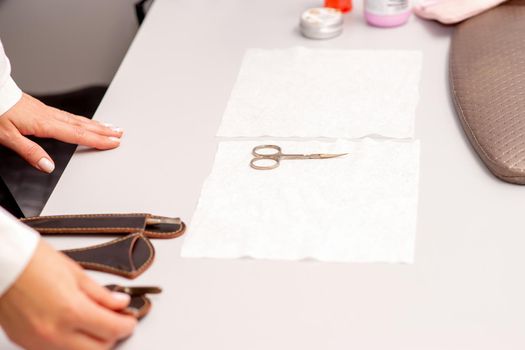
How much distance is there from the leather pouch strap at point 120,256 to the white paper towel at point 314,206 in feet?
0.16

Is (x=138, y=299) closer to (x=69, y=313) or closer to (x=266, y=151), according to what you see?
(x=69, y=313)

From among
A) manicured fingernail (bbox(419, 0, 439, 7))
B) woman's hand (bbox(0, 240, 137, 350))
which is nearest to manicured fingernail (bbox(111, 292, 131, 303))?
woman's hand (bbox(0, 240, 137, 350))

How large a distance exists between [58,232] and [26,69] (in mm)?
1096

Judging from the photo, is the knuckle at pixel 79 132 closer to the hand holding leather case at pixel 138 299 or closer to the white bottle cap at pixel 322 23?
the hand holding leather case at pixel 138 299

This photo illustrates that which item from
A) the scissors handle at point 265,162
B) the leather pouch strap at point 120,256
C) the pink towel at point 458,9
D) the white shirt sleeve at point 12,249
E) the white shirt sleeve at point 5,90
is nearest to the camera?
the white shirt sleeve at point 12,249

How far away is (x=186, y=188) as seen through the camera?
2.98 feet

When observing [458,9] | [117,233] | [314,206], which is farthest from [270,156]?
[458,9]

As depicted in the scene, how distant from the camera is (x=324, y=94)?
107cm

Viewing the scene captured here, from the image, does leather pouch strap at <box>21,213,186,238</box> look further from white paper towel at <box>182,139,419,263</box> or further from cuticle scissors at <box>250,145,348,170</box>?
cuticle scissors at <box>250,145,348,170</box>

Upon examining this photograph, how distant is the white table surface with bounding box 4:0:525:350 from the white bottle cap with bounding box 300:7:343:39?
16cm

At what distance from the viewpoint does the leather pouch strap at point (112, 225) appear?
0.83 metres

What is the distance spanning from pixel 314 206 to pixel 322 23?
460 millimetres

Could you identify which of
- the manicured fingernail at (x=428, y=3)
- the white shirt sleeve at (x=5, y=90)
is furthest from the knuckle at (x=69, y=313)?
the manicured fingernail at (x=428, y=3)

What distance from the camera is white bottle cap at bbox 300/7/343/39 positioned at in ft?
3.93
